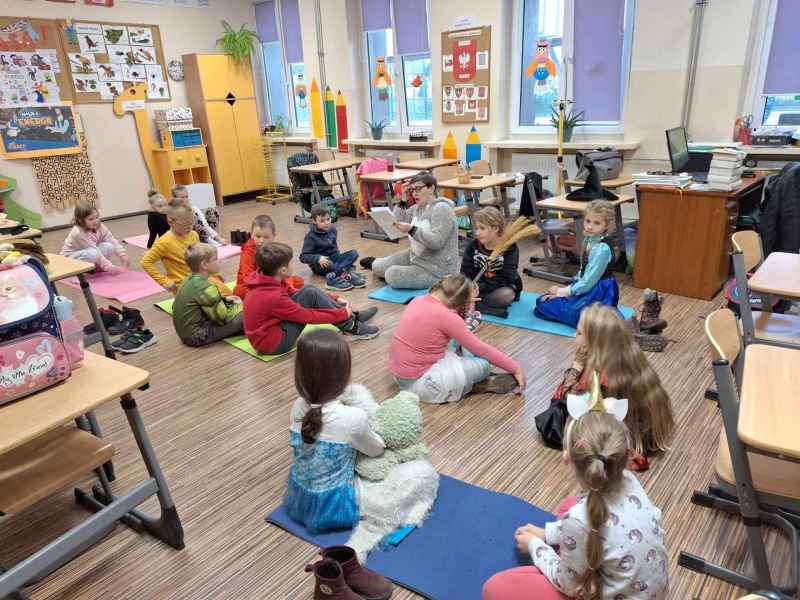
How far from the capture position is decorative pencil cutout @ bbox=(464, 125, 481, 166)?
6754 mm

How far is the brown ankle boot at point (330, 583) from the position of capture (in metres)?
1.54

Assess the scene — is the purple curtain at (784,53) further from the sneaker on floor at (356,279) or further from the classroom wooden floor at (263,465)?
the sneaker on floor at (356,279)

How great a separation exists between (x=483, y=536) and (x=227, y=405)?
5.21 feet

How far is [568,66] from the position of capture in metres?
6.14

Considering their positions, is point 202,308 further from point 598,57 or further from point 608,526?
point 598,57

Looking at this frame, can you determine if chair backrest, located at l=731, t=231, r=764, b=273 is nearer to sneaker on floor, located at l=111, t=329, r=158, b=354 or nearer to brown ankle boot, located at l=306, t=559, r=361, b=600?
brown ankle boot, located at l=306, t=559, r=361, b=600

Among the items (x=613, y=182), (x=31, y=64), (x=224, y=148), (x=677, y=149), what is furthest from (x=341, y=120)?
(x=677, y=149)

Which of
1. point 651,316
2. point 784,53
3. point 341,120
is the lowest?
point 651,316

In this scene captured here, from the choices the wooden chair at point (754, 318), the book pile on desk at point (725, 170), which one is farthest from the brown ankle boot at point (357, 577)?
the book pile on desk at point (725, 170)

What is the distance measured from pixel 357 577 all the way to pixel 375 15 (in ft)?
25.5

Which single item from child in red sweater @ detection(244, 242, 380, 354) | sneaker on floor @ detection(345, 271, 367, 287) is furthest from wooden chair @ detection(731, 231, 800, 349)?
sneaker on floor @ detection(345, 271, 367, 287)

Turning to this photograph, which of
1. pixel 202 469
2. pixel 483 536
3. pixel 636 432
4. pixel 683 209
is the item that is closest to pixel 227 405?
pixel 202 469

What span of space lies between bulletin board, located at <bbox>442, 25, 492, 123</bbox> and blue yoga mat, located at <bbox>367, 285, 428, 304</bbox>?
10.7 ft

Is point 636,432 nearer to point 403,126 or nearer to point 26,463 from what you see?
point 26,463
